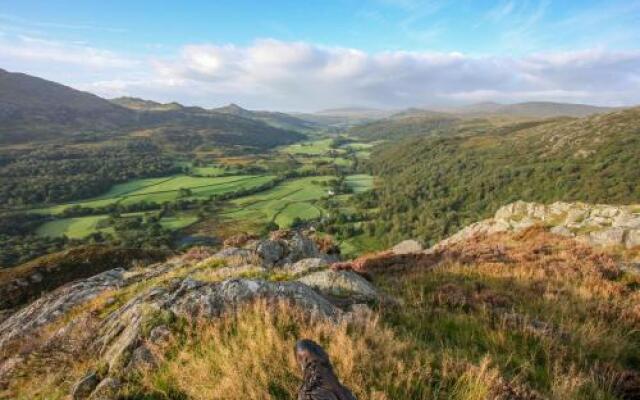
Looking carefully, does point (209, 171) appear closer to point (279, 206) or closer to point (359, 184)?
point (279, 206)

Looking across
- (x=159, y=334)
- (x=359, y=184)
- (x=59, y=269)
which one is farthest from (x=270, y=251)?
(x=359, y=184)

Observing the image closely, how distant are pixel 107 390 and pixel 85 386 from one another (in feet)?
2.35

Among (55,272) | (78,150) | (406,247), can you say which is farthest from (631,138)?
(78,150)

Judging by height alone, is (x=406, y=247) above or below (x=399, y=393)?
below

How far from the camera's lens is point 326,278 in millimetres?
12016

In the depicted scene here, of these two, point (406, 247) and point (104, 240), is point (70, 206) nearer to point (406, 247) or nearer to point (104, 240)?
point (104, 240)

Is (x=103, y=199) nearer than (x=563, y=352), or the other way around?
(x=563, y=352)

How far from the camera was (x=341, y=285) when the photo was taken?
1143 cm

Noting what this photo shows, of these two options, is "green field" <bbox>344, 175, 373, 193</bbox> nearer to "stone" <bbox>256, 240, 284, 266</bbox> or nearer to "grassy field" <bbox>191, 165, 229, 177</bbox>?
"grassy field" <bbox>191, 165, 229, 177</bbox>

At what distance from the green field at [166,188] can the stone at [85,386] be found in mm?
122261

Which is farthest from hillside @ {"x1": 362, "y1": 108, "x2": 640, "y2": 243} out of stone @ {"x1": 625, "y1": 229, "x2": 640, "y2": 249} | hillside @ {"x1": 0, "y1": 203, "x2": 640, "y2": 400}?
hillside @ {"x1": 0, "y1": 203, "x2": 640, "y2": 400}

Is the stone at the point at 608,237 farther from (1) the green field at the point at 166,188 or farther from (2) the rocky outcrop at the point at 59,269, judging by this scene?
(1) the green field at the point at 166,188

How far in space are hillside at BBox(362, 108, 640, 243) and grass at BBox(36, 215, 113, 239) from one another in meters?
79.5

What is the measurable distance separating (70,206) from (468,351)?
136 m
